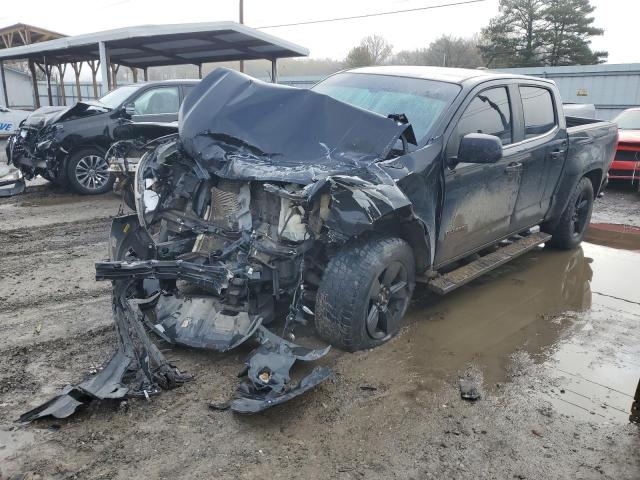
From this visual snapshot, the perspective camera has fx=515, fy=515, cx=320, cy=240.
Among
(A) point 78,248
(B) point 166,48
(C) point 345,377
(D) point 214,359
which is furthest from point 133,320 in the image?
(B) point 166,48

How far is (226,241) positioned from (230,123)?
0.91 m

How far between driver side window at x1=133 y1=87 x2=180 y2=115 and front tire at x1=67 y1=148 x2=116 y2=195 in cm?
105

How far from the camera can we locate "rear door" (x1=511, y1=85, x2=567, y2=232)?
15.7ft

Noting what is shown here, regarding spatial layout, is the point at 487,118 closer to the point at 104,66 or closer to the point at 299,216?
the point at 299,216

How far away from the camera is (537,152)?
486 centimetres

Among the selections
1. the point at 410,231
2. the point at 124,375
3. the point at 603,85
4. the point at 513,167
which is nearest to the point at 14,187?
the point at 124,375

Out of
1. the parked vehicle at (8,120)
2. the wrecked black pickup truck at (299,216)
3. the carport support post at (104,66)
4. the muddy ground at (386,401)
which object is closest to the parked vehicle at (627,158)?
the muddy ground at (386,401)

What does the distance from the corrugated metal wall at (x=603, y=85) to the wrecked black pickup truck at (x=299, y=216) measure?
16299 millimetres

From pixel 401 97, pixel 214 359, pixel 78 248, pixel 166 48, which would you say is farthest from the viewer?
pixel 166 48

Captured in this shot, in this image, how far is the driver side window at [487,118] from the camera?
3947 mm

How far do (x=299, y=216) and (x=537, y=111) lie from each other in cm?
310

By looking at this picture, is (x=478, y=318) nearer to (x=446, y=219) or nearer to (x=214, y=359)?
(x=446, y=219)

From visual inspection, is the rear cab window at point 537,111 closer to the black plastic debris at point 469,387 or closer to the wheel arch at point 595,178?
the wheel arch at point 595,178

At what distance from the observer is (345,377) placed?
3.30 metres
